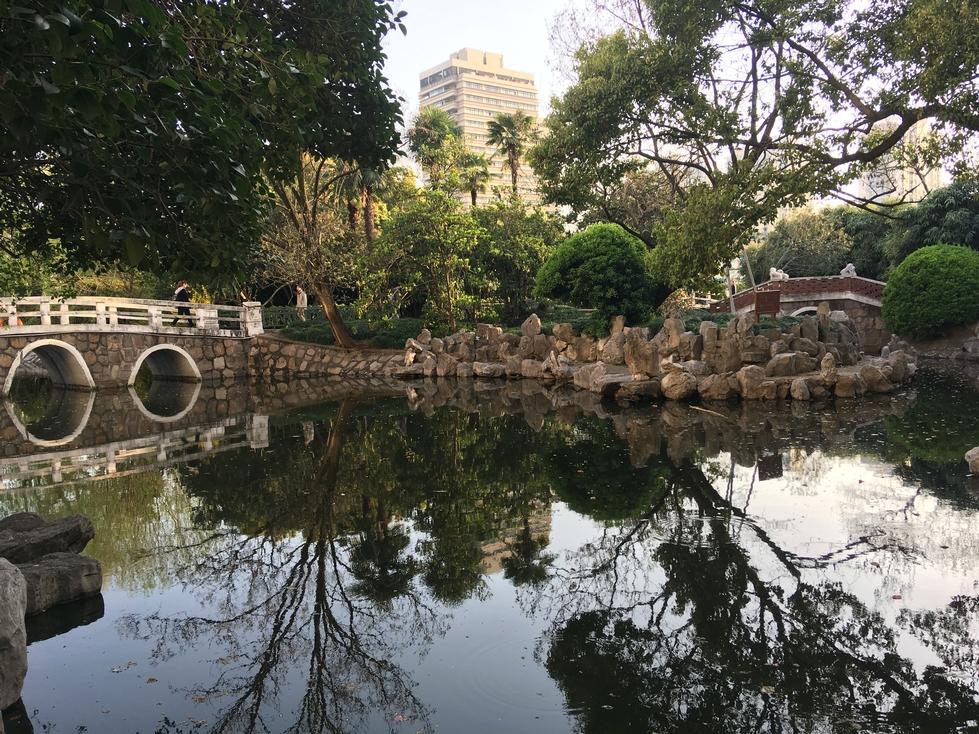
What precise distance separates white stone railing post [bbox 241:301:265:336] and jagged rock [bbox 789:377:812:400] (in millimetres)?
17389

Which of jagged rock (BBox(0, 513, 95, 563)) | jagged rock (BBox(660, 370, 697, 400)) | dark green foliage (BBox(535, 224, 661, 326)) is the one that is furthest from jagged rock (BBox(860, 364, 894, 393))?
jagged rock (BBox(0, 513, 95, 563))

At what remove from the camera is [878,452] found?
346 inches

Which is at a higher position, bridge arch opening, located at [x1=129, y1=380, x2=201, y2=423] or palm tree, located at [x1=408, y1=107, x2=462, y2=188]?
palm tree, located at [x1=408, y1=107, x2=462, y2=188]

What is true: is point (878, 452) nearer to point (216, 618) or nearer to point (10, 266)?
point (216, 618)

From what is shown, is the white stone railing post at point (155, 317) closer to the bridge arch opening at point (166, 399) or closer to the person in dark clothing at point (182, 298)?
the person in dark clothing at point (182, 298)

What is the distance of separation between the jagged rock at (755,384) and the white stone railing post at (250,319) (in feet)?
54.3

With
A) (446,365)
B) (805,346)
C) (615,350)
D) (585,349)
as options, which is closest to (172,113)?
(805,346)

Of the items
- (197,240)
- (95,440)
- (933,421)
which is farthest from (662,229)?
(95,440)

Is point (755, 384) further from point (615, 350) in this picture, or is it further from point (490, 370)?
point (490, 370)

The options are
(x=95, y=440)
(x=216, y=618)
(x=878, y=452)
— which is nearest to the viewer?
(x=216, y=618)

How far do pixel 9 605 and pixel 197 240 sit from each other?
2588 millimetres

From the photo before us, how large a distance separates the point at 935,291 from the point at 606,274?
10581 millimetres

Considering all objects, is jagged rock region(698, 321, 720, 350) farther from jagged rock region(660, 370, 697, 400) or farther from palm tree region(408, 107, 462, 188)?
palm tree region(408, 107, 462, 188)

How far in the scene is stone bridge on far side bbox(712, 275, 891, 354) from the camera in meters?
24.9
